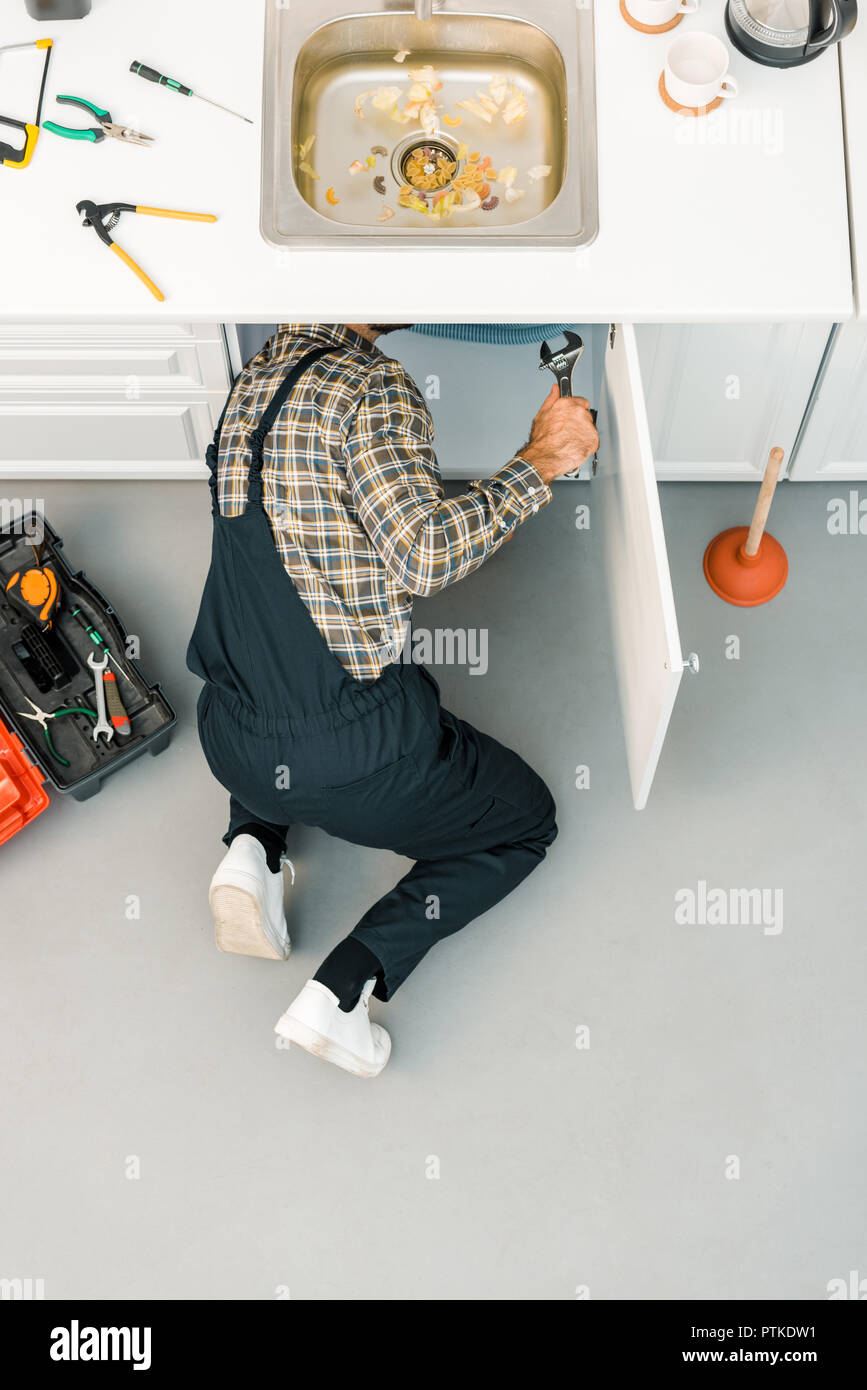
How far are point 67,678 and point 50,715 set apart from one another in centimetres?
8

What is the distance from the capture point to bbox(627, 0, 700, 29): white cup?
1757 millimetres

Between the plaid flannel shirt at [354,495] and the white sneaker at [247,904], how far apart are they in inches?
18.7

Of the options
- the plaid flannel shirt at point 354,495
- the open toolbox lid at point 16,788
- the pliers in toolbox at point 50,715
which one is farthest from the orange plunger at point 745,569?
the open toolbox lid at point 16,788

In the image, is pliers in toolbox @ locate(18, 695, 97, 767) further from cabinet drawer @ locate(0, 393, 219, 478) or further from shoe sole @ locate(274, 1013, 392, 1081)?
shoe sole @ locate(274, 1013, 392, 1081)

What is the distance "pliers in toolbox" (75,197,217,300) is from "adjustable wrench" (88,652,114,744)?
0.77 m

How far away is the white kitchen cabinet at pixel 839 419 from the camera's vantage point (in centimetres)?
198

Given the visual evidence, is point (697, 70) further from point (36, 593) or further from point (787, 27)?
point (36, 593)

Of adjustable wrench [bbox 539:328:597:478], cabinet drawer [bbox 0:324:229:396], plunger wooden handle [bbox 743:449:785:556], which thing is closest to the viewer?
adjustable wrench [bbox 539:328:597:478]

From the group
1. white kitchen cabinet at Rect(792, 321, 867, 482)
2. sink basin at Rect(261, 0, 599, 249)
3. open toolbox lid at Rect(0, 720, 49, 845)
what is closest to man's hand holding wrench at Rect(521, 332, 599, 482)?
sink basin at Rect(261, 0, 599, 249)

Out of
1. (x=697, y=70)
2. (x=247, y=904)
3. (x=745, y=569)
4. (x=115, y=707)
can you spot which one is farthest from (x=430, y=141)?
(x=247, y=904)

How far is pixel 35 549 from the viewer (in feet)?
7.51

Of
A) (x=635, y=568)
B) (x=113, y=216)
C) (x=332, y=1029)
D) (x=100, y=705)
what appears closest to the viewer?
(x=113, y=216)

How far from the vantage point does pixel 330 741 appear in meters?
1.74

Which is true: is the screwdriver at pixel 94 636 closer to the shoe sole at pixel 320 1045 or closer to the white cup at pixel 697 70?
the shoe sole at pixel 320 1045
